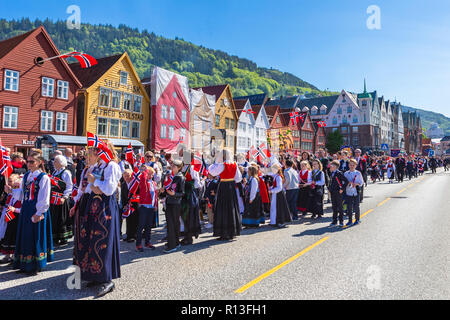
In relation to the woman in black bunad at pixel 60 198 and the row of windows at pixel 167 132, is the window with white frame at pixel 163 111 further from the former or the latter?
the woman in black bunad at pixel 60 198

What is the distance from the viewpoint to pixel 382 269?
5.59 m

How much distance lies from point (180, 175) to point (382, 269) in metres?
4.10

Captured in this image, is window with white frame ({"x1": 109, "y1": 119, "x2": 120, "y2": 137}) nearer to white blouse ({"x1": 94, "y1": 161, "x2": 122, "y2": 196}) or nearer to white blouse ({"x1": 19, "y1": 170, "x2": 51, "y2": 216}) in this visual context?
white blouse ({"x1": 19, "y1": 170, "x2": 51, "y2": 216})

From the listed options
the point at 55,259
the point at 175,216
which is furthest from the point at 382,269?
the point at 55,259

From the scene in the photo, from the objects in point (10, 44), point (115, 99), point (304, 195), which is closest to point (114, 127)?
point (115, 99)

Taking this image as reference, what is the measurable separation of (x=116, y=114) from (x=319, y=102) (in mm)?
69524

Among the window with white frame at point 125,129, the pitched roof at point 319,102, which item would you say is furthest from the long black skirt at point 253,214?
the pitched roof at point 319,102

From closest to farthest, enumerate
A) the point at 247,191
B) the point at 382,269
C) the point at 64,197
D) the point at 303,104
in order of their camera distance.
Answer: the point at 382,269
the point at 64,197
the point at 247,191
the point at 303,104

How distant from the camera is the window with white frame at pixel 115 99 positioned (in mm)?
31562

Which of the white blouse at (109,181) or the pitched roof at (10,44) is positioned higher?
the pitched roof at (10,44)

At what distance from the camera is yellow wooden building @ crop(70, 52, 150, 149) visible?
1173 inches

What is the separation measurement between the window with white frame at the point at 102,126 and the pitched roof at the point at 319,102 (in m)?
67.1
